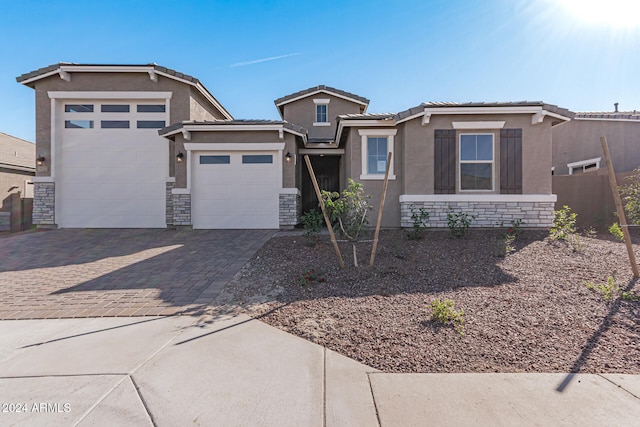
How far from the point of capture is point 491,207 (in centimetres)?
827

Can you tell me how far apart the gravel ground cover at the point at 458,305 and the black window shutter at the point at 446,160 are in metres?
2.25

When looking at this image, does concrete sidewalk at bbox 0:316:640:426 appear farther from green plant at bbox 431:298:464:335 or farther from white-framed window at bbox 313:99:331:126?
white-framed window at bbox 313:99:331:126

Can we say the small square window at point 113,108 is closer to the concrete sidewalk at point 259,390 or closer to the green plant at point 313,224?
the green plant at point 313,224

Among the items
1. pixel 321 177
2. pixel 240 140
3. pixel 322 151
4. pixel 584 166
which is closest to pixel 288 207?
pixel 240 140

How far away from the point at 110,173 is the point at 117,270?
716cm

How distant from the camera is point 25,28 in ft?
29.9

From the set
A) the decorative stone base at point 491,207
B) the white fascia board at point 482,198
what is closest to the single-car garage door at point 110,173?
the white fascia board at point 482,198

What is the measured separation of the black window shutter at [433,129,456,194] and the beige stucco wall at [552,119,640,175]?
9.07 m

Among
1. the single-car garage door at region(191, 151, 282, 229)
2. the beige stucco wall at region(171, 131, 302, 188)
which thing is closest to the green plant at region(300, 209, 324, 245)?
the single-car garage door at region(191, 151, 282, 229)

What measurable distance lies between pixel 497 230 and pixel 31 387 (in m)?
9.51

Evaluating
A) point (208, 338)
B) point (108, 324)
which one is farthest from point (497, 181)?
point (108, 324)

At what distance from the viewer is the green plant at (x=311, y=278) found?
4666 millimetres

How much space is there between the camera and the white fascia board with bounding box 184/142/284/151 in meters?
9.95

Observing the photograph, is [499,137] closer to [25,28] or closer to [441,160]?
[441,160]
